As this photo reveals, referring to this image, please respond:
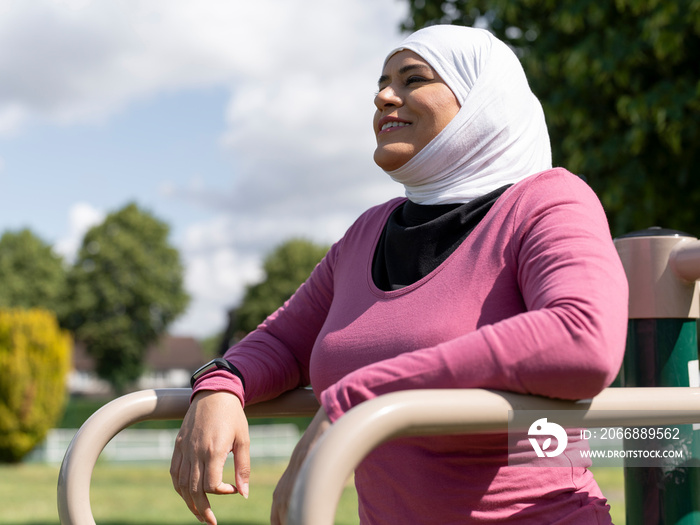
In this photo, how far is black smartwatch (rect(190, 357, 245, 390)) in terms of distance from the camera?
1.54m

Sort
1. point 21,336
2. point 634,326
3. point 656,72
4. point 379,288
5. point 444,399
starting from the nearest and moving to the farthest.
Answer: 1. point 444,399
2. point 379,288
3. point 634,326
4. point 656,72
5. point 21,336

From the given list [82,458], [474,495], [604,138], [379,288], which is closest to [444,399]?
[474,495]

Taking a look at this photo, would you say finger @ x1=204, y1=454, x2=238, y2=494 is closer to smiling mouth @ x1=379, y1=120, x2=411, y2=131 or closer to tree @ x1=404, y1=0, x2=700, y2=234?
smiling mouth @ x1=379, y1=120, x2=411, y2=131

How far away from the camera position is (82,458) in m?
1.37

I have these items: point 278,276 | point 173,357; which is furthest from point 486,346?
point 173,357

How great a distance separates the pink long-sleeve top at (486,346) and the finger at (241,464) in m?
0.11

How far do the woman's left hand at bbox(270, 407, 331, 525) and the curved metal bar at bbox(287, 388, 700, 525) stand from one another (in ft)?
0.37

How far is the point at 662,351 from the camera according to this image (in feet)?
5.77

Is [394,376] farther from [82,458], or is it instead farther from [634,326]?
[634,326]

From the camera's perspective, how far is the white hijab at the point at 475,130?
59.7 inches

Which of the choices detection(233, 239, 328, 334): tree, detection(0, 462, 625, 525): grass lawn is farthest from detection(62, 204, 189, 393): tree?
detection(0, 462, 625, 525): grass lawn

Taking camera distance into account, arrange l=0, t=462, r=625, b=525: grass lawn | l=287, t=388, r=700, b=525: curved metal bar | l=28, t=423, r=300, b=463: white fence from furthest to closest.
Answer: l=28, t=423, r=300, b=463: white fence < l=0, t=462, r=625, b=525: grass lawn < l=287, t=388, r=700, b=525: curved metal bar

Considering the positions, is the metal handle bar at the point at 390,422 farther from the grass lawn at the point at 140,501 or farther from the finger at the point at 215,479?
the grass lawn at the point at 140,501

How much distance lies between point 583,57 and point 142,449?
1932 cm
